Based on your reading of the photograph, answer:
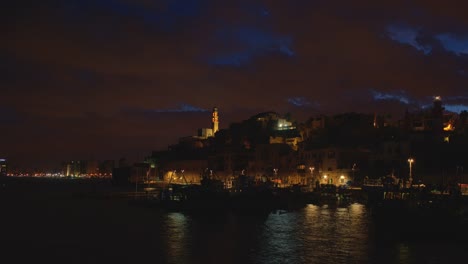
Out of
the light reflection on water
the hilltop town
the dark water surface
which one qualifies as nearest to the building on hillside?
the hilltop town

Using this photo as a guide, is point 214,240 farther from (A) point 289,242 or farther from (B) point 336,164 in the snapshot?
(B) point 336,164

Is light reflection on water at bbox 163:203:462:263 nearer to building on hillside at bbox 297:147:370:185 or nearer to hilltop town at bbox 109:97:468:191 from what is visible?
hilltop town at bbox 109:97:468:191

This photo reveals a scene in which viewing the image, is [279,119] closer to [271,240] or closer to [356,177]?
[356,177]

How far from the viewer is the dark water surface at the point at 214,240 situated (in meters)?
35.3

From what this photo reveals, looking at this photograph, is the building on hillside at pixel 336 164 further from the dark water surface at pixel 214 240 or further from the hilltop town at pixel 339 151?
the dark water surface at pixel 214 240

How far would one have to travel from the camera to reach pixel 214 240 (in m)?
43.5

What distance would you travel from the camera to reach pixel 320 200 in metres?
82.0

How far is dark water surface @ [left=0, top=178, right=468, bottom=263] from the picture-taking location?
1391 inches

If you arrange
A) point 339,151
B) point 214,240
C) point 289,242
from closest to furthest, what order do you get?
point 289,242 → point 214,240 → point 339,151

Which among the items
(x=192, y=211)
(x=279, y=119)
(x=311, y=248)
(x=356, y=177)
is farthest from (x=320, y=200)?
(x=279, y=119)

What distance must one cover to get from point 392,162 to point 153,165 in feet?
395

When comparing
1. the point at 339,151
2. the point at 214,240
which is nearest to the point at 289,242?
the point at 214,240

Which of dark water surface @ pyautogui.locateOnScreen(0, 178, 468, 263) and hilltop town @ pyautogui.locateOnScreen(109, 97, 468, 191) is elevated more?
hilltop town @ pyautogui.locateOnScreen(109, 97, 468, 191)

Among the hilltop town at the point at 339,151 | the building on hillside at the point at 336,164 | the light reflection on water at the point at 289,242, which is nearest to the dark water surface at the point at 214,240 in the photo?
the light reflection on water at the point at 289,242
